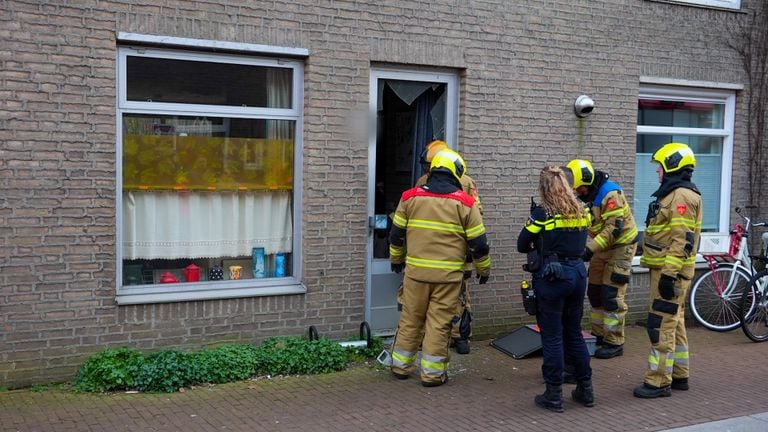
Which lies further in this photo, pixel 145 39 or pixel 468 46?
pixel 468 46

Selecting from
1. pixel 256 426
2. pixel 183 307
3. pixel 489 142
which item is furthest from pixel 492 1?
pixel 256 426

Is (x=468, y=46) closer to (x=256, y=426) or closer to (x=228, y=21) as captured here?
(x=228, y=21)

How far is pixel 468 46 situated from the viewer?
27.8 ft

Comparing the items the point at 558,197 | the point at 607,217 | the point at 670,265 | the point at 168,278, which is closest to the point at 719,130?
the point at 607,217

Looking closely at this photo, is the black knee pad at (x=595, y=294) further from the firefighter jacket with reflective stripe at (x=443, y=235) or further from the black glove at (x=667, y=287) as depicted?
the firefighter jacket with reflective stripe at (x=443, y=235)

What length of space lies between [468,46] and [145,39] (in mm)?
3320

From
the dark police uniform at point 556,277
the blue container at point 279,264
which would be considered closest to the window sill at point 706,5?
the dark police uniform at point 556,277

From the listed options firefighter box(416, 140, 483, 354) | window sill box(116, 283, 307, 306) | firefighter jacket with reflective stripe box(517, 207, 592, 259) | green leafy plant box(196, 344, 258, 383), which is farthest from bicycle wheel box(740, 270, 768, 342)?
green leafy plant box(196, 344, 258, 383)

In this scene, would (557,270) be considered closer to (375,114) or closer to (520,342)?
(520,342)

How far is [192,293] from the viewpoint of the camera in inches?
291

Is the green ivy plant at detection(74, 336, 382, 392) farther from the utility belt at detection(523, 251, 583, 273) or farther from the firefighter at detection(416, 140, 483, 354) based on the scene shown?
the utility belt at detection(523, 251, 583, 273)

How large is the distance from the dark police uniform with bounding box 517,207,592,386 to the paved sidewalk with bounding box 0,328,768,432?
476 mm

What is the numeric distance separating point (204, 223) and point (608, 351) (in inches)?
165

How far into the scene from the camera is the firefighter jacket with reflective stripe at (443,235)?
6.81 metres
